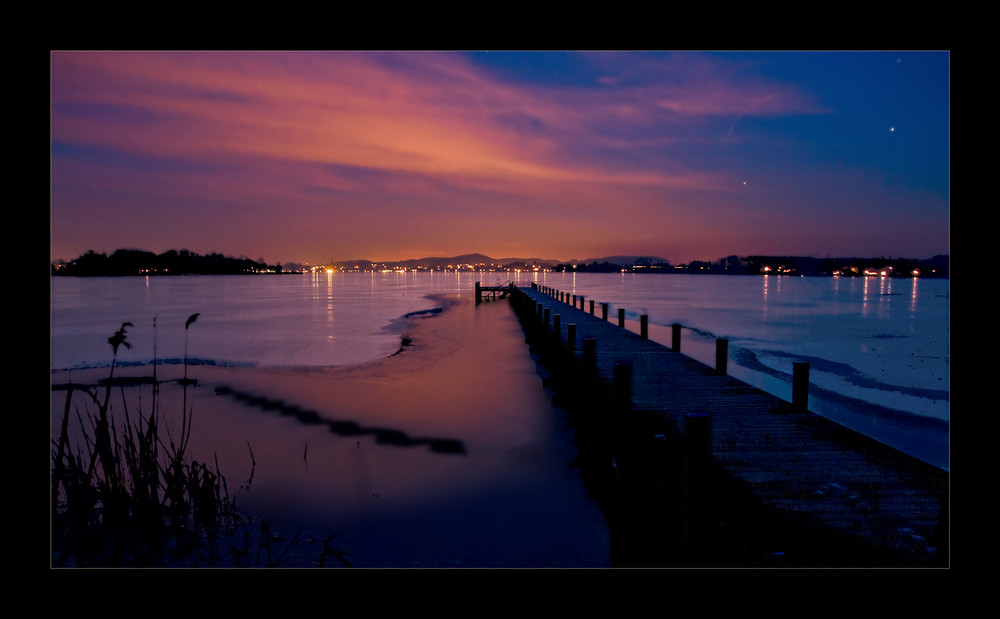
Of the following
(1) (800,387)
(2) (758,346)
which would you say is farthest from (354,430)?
(2) (758,346)

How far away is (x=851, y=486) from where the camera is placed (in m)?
4.37

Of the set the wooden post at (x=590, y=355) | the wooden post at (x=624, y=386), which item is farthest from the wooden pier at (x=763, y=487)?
the wooden post at (x=590, y=355)

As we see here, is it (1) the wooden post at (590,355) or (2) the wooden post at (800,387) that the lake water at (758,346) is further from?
Answer: (1) the wooden post at (590,355)

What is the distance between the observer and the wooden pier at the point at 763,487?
11.8 feet

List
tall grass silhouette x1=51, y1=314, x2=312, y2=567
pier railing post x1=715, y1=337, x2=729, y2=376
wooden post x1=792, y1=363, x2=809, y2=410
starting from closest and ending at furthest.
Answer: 1. tall grass silhouette x1=51, y1=314, x2=312, y2=567
2. wooden post x1=792, y1=363, x2=809, y2=410
3. pier railing post x1=715, y1=337, x2=729, y2=376

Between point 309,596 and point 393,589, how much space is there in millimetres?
376

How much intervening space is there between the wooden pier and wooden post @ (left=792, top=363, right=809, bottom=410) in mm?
19

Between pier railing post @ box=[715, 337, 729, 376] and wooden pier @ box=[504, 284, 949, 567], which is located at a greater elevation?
pier railing post @ box=[715, 337, 729, 376]

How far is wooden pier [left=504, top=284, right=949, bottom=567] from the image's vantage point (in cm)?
359

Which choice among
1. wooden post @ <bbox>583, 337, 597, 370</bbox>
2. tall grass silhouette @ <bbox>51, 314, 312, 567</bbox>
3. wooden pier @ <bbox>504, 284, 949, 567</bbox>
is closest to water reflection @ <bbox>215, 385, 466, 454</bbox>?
wooden post @ <bbox>583, 337, 597, 370</bbox>

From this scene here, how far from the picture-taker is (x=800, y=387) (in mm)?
6852

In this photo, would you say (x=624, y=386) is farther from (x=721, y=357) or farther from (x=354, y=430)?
(x=354, y=430)

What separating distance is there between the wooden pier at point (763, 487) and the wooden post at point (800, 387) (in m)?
0.02

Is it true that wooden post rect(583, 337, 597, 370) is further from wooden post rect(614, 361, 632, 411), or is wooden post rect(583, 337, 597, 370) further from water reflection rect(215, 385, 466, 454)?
water reflection rect(215, 385, 466, 454)
